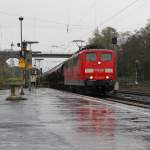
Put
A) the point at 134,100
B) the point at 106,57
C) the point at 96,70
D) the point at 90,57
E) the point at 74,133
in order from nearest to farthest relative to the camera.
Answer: the point at 74,133, the point at 134,100, the point at 96,70, the point at 90,57, the point at 106,57

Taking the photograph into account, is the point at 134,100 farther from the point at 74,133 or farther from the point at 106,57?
the point at 74,133

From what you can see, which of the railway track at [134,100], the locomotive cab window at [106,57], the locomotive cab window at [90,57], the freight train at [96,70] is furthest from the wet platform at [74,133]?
the locomotive cab window at [106,57]

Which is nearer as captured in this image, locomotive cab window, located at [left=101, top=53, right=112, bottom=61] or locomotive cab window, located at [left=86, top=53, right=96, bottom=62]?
locomotive cab window, located at [left=86, top=53, right=96, bottom=62]

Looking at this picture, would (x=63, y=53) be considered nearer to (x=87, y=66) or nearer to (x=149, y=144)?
(x=87, y=66)

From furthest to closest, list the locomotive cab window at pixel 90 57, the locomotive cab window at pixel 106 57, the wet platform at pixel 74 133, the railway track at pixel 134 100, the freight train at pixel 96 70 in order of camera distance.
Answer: the locomotive cab window at pixel 106 57 < the locomotive cab window at pixel 90 57 < the freight train at pixel 96 70 < the railway track at pixel 134 100 < the wet platform at pixel 74 133

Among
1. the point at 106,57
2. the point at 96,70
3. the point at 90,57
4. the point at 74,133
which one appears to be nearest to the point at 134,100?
the point at 96,70

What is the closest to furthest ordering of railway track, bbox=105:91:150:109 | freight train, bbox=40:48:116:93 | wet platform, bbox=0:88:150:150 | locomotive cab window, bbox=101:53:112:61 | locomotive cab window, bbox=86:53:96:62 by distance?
1. wet platform, bbox=0:88:150:150
2. railway track, bbox=105:91:150:109
3. freight train, bbox=40:48:116:93
4. locomotive cab window, bbox=86:53:96:62
5. locomotive cab window, bbox=101:53:112:61

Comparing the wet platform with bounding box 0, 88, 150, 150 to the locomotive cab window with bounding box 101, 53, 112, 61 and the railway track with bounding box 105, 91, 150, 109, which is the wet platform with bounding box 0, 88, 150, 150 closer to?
the railway track with bounding box 105, 91, 150, 109

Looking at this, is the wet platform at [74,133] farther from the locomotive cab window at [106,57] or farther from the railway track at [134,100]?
the locomotive cab window at [106,57]

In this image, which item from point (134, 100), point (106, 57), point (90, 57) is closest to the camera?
point (134, 100)

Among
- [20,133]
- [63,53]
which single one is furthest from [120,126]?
[63,53]

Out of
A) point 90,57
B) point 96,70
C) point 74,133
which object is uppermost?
point 90,57

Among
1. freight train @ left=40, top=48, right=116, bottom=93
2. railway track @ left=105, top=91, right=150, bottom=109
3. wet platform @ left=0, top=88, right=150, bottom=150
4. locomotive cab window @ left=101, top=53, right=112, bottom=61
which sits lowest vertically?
wet platform @ left=0, top=88, right=150, bottom=150

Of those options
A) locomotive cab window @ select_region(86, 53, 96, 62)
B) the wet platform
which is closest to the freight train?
locomotive cab window @ select_region(86, 53, 96, 62)
